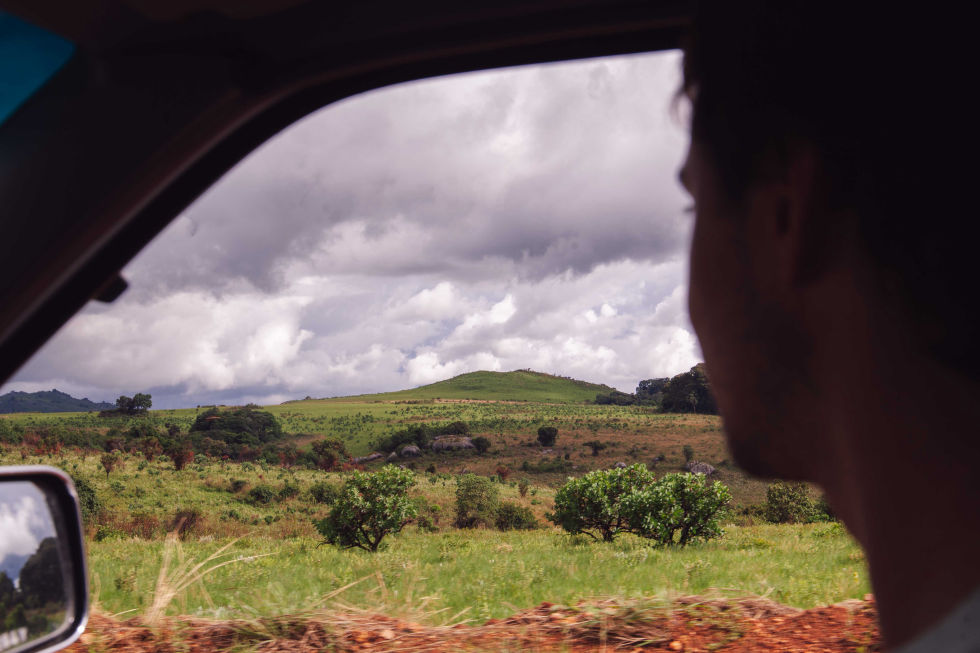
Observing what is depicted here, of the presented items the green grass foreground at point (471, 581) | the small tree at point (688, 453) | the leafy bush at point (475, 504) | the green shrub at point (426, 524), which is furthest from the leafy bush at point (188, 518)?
the small tree at point (688, 453)

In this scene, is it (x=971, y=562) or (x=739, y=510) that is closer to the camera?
(x=971, y=562)

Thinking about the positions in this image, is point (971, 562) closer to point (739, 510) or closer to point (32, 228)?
point (32, 228)

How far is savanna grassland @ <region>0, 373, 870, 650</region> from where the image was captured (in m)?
5.73

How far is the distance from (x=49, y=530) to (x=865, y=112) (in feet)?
5.05

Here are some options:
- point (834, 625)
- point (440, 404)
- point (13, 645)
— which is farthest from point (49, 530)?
point (440, 404)

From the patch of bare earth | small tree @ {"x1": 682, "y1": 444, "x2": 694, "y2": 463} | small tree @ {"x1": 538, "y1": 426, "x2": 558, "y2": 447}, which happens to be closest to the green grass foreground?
the patch of bare earth

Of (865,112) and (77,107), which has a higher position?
(77,107)

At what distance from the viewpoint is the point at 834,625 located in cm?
404

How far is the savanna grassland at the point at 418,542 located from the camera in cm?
573

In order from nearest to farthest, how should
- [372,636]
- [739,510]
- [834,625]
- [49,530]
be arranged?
[49,530] → [834,625] → [372,636] → [739,510]

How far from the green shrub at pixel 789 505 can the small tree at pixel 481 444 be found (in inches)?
1536

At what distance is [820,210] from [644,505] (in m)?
14.7

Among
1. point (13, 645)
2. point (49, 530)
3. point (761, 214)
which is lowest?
point (13, 645)

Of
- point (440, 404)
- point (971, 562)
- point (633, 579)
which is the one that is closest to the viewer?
point (971, 562)
